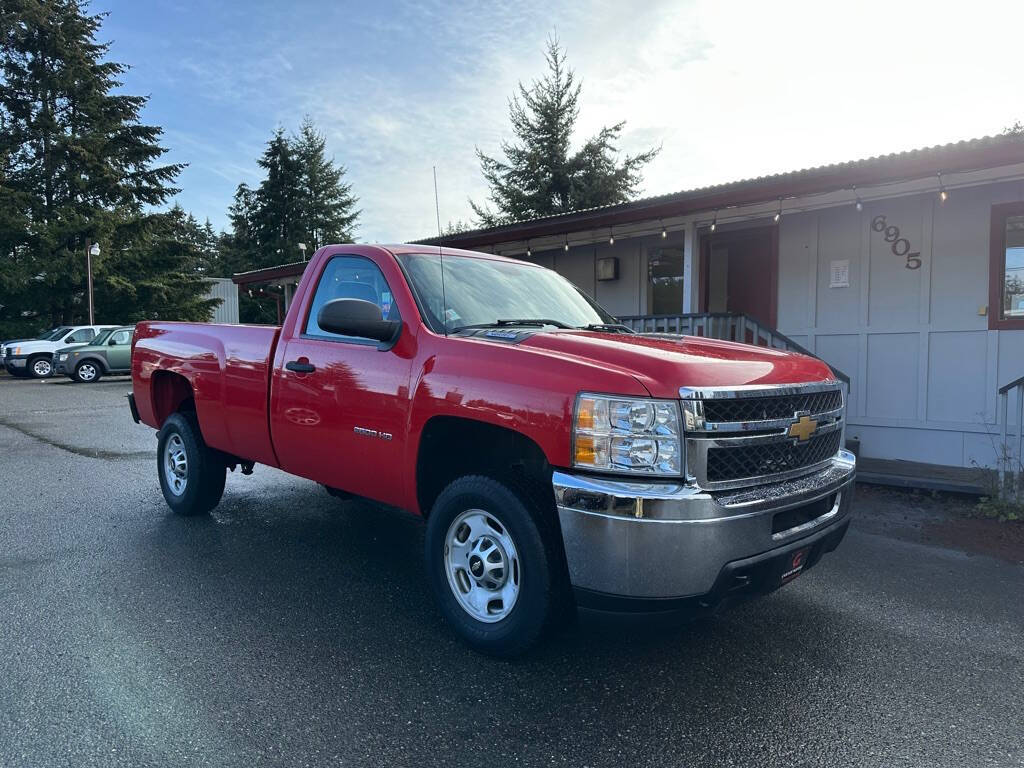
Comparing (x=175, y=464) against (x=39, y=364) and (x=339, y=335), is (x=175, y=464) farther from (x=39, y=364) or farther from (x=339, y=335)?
(x=39, y=364)

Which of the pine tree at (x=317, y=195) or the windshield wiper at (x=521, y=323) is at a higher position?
the pine tree at (x=317, y=195)

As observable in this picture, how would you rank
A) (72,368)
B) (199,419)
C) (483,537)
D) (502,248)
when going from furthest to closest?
(72,368) → (502,248) → (199,419) → (483,537)

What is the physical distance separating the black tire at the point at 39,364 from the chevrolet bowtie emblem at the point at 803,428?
75.6 feet

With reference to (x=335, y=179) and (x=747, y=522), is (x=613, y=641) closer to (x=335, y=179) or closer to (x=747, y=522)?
(x=747, y=522)

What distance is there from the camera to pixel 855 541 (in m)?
5.33

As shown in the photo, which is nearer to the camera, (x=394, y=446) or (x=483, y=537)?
(x=483, y=537)

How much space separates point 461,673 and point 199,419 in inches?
126

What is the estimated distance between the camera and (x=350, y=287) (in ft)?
14.1

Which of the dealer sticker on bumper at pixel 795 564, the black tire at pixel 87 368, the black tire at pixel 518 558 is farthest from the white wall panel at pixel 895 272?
the black tire at pixel 87 368

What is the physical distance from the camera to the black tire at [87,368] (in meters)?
19.8

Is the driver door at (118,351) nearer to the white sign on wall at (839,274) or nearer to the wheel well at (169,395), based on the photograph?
the wheel well at (169,395)

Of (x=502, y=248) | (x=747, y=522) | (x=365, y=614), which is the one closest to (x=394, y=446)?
(x=365, y=614)

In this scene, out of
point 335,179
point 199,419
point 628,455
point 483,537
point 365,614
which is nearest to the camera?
point 628,455

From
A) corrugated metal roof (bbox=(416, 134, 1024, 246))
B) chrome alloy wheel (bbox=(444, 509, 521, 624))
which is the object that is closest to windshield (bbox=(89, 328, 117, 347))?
corrugated metal roof (bbox=(416, 134, 1024, 246))
